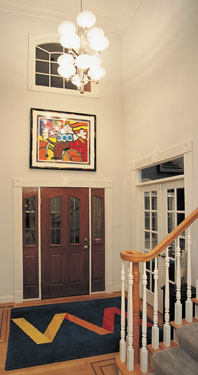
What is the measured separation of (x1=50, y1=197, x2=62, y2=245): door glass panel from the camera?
491cm

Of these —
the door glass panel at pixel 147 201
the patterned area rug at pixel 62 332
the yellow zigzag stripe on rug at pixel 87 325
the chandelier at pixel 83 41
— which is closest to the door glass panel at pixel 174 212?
the door glass panel at pixel 147 201

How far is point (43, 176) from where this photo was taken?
490 centimetres

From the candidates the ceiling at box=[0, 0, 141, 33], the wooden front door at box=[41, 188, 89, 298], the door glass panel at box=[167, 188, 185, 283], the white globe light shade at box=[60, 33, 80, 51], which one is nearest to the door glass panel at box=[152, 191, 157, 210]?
the door glass panel at box=[167, 188, 185, 283]

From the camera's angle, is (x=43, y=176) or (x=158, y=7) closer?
(x=158, y=7)

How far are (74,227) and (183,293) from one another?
2558mm

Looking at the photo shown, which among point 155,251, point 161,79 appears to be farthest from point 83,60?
point 155,251

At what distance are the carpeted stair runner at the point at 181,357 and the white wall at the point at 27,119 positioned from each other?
295cm

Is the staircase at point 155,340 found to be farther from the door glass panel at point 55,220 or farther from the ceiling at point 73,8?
the ceiling at point 73,8

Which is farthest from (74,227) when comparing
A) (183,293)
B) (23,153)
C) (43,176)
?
(183,293)

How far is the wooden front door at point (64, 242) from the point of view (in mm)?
4848

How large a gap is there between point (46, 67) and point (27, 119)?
1.13 meters

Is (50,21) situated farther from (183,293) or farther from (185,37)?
(183,293)

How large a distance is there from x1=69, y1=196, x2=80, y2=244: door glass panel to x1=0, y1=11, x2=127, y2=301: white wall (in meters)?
0.47

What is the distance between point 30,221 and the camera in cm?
482
